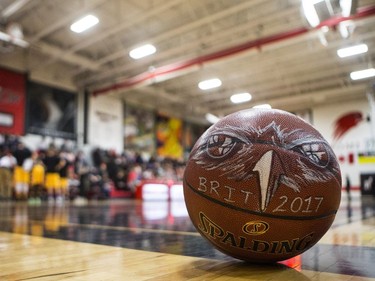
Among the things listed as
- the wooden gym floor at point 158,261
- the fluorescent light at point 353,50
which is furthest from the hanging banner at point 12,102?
the fluorescent light at point 353,50

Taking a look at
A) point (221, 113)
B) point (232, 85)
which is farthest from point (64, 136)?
point (221, 113)

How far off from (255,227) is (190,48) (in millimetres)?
10834

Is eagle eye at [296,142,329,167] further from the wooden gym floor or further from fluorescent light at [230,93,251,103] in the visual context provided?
fluorescent light at [230,93,251,103]

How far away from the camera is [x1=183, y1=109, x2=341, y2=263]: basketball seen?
4.51 feet

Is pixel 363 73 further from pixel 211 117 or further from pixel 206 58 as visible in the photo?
pixel 211 117

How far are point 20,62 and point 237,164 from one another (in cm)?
1237

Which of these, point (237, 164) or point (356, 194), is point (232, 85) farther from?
point (237, 164)

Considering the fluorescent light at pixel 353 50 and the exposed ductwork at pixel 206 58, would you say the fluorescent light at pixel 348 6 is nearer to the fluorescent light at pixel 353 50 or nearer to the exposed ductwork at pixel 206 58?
the exposed ductwork at pixel 206 58

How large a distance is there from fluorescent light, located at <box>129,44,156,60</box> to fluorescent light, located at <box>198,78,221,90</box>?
3889 millimetres

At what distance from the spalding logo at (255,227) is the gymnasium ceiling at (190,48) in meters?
7.94

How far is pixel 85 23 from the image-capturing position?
9.40 m

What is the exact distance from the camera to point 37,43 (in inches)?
429

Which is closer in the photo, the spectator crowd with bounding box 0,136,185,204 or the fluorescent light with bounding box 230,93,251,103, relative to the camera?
the spectator crowd with bounding box 0,136,185,204

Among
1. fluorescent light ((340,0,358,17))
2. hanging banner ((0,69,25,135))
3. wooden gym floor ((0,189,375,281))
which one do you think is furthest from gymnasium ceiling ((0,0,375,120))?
wooden gym floor ((0,189,375,281))
